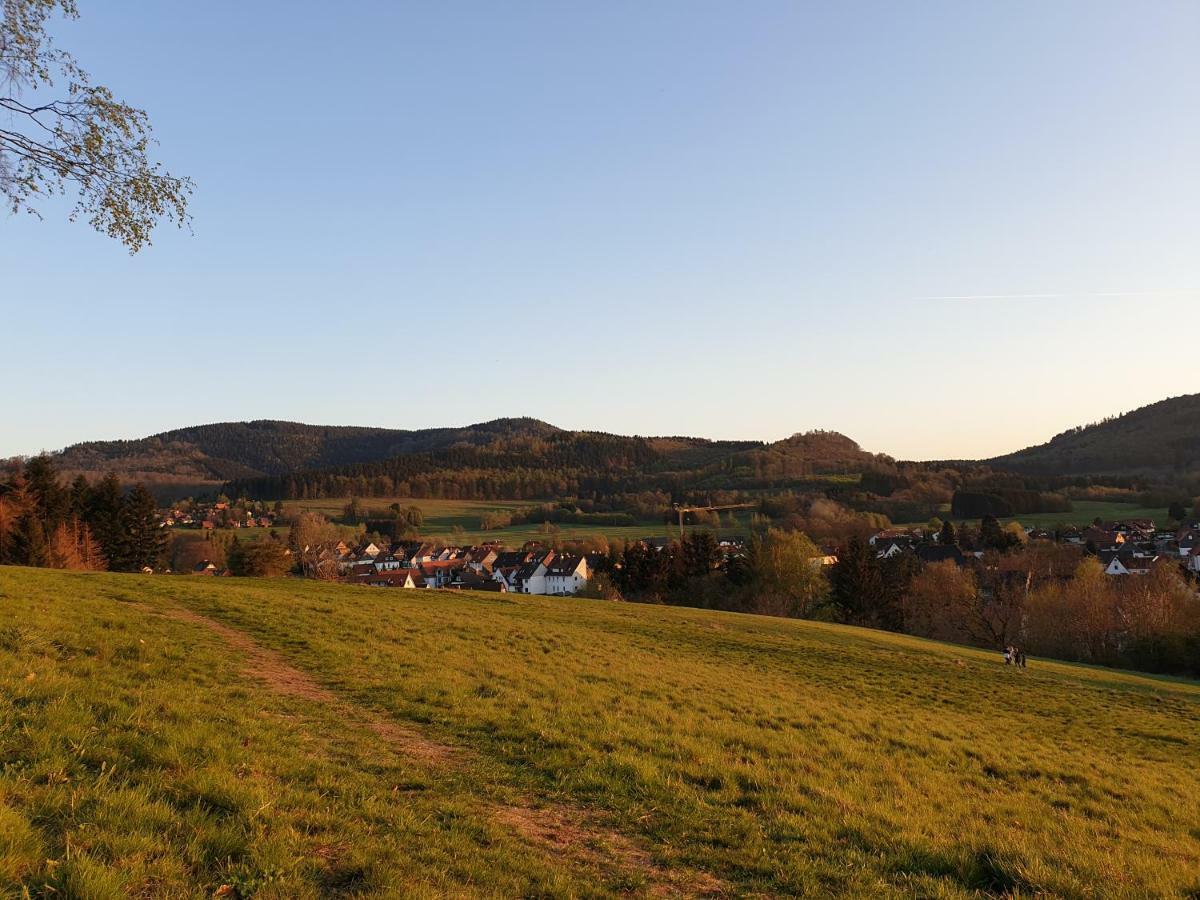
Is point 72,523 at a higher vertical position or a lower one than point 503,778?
higher

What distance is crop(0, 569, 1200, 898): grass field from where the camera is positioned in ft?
19.7

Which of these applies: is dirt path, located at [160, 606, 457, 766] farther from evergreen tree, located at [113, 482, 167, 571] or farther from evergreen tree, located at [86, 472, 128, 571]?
evergreen tree, located at [113, 482, 167, 571]

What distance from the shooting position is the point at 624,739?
11.4 metres

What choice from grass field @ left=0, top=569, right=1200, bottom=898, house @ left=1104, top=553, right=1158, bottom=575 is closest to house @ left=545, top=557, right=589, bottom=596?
house @ left=1104, top=553, right=1158, bottom=575

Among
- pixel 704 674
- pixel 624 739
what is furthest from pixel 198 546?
pixel 624 739

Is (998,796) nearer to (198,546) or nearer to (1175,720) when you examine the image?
(1175,720)

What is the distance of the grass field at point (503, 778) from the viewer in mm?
5996

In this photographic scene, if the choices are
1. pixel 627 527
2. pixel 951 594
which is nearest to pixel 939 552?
pixel 951 594

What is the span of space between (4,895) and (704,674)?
19.1m

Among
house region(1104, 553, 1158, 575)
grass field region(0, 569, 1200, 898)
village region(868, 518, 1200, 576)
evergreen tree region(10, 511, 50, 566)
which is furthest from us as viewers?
village region(868, 518, 1200, 576)

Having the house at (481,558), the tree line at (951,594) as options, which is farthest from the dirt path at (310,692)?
the house at (481,558)

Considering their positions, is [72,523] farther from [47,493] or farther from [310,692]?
[310,692]

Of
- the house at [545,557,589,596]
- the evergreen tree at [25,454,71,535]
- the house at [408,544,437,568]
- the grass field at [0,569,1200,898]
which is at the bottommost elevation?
the house at [545,557,589,596]

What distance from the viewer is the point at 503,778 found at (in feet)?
29.9
